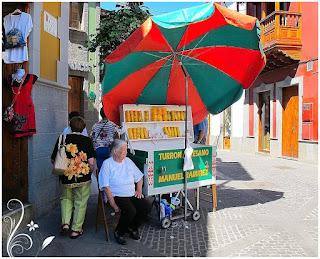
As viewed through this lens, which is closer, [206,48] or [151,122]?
[206,48]

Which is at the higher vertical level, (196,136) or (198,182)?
(196,136)

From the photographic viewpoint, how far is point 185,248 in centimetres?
452

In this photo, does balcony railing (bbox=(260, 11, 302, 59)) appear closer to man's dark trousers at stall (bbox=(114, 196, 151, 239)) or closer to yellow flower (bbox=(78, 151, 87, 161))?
man's dark trousers at stall (bbox=(114, 196, 151, 239))

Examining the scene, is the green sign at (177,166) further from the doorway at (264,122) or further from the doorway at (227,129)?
the doorway at (227,129)

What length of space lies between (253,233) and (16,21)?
14.3ft


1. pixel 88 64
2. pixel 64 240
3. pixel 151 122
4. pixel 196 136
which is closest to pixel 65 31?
pixel 151 122

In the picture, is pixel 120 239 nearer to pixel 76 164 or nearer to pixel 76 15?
pixel 76 164

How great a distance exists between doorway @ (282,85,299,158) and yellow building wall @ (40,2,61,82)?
34.1 feet

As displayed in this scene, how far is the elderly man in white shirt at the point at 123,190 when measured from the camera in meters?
4.67

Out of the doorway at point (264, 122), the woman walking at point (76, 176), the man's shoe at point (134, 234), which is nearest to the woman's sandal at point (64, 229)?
the woman walking at point (76, 176)

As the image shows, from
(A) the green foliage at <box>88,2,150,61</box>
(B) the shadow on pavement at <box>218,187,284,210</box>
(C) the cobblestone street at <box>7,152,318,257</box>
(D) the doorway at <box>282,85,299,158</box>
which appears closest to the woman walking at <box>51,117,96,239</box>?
(C) the cobblestone street at <box>7,152,318,257</box>

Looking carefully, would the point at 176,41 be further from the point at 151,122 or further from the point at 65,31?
the point at 65,31

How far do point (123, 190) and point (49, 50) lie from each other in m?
2.77

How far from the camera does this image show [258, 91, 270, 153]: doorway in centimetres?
1673
